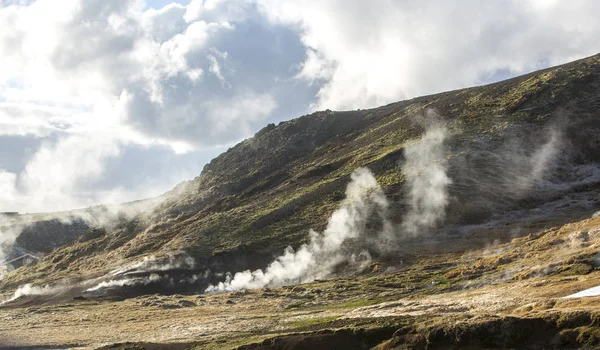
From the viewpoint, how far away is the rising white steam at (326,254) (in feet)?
240

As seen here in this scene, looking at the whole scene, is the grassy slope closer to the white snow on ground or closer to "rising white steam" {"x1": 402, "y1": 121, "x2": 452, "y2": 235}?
"rising white steam" {"x1": 402, "y1": 121, "x2": 452, "y2": 235}

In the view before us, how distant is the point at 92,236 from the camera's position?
139m

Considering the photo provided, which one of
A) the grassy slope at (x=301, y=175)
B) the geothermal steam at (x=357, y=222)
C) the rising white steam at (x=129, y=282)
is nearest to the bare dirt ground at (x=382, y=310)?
the rising white steam at (x=129, y=282)

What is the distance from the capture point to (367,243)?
8000cm

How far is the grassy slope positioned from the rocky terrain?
61 centimetres

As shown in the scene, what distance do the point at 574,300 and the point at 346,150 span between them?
11056cm

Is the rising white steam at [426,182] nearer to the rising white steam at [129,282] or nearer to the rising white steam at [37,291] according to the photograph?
the rising white steam at [129,282]

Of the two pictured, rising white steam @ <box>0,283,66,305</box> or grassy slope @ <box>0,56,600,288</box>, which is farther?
grassy slope @ <box>0,56,600,288</box>

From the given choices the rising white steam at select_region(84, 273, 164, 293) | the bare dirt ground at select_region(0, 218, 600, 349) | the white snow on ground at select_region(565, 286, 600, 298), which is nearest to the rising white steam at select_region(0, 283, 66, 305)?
the rising white steam at select_region(84, 273, 164, 293)

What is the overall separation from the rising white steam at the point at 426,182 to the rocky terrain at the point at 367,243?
40 cm

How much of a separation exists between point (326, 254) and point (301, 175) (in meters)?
49.5

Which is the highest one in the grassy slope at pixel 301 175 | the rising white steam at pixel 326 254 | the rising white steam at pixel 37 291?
the grassy slope at pixel 301 175

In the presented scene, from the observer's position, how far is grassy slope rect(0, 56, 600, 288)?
319ft

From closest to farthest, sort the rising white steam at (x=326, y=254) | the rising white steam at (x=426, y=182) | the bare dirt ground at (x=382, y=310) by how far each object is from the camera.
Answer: the bare dirt ground at (x=382, y=310)
the rising white steam at (x=326, y=254)
the rising white steam at (x=426, y=182)
